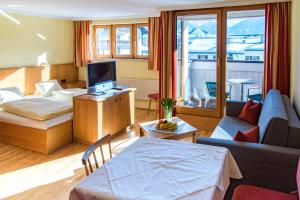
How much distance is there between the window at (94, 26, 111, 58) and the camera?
6785 mm

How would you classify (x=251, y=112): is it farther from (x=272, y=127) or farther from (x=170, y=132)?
(x=272, y=127)

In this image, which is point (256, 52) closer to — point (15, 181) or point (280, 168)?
point (280, 168)

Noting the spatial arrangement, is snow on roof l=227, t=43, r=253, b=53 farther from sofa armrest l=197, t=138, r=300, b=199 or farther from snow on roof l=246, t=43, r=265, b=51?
sofa armrest l=197, t=138, r=300, b=199

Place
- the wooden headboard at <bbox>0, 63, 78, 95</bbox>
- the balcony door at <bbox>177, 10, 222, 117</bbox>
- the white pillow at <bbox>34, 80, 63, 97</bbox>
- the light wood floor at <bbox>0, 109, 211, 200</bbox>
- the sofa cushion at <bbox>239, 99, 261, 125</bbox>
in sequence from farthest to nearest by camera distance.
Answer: the white pillow at <bbox>34, 80, 63, 97</bbox>, the wooden headboard at <bbox>0, 63, 78, 95</bbox>, the balcony door at <bbox>177, 10, 222, 117</bbox>, the sofa cushion at <bbox>239, 99, 261, 125</bbox>, the light wood floor at <bbox>0, 109, 211, 200</bbox>

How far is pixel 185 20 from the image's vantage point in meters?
5.11

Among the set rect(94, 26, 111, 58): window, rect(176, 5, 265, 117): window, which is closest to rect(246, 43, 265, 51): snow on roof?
rect(176, 5, 265, 117): window

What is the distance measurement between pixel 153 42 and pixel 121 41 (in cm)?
102

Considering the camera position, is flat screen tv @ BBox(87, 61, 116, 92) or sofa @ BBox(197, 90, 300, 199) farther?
flat screen tv @ BBox(87, 61, 116, 92)

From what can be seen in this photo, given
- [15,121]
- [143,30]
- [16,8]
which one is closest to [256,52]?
[143,30]

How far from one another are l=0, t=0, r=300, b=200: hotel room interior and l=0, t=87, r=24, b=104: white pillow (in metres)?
0.04

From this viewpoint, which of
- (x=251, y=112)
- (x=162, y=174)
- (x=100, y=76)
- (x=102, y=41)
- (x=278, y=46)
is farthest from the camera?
(x=102, y=41)


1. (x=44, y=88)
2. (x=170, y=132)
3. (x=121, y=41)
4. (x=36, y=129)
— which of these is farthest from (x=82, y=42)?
(x=170, y=132)

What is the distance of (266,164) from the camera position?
2.32m

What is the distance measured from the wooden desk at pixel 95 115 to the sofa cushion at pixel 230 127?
1.65m
